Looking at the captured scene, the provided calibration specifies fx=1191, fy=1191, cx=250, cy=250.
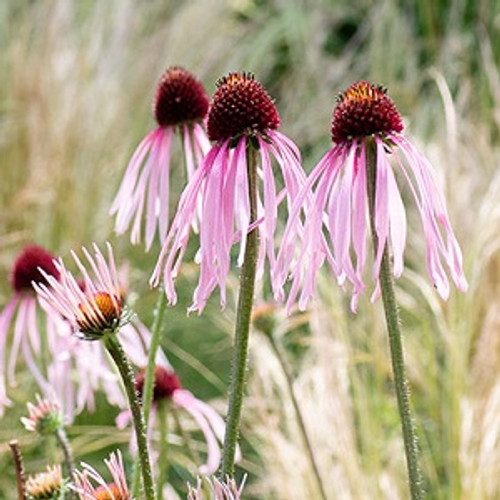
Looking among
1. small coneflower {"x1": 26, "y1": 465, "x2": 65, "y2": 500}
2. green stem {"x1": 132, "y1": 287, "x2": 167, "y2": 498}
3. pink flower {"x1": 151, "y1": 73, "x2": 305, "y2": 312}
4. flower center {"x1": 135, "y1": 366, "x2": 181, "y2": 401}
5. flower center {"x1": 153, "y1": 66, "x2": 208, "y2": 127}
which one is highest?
flower center {"x1": 153, "y1": 66, "x2": 208, "y2": 127}

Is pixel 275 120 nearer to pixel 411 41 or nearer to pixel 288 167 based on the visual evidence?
pixel 288 167

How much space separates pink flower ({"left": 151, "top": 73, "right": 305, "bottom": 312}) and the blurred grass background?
876 millimetres

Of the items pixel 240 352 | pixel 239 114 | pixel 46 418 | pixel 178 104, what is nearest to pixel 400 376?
pixel 240 352

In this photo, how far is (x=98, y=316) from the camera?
0.62 meters

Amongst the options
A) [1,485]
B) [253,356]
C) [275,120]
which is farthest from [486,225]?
[275,120]

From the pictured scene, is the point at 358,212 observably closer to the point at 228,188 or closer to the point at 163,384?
the point at 228,188

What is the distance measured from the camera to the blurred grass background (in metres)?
1.90

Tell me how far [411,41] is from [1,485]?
221cm

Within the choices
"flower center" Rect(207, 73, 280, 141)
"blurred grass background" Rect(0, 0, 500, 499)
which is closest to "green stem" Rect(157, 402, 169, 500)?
"flower center" Rect(207, 73, 280, 141)

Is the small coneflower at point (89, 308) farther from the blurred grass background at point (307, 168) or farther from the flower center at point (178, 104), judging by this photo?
the blurred grass background at point (307, 168)

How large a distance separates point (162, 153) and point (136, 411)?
0.35 meters

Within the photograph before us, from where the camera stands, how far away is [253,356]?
2211mm

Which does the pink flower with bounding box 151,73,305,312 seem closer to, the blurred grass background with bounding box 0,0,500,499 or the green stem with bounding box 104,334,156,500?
the green stem with bounding box 104,334,156,500

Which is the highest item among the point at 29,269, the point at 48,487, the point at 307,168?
the point at 307,168
